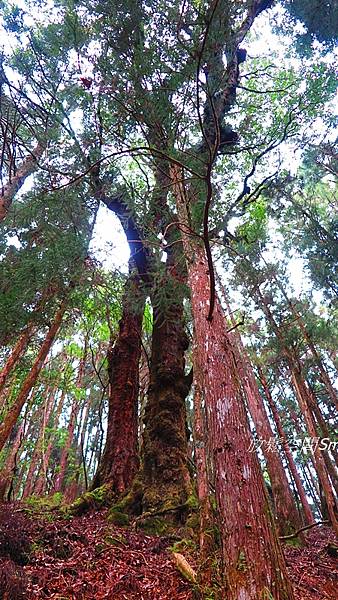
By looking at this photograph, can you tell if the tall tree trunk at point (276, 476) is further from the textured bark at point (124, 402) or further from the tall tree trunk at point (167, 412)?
the textured bark at point (124, 402)

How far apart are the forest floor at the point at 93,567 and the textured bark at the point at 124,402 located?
1.62m

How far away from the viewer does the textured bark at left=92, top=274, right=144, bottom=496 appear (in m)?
6.34

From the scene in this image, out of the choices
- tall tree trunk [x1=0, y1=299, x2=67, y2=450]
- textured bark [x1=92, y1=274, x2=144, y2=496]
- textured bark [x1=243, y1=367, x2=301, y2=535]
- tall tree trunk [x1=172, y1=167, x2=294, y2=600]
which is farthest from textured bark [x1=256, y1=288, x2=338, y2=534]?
tall tree trunk [x1=0, y1=299, x2=67, y2=450]

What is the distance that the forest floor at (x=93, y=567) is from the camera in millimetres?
2822

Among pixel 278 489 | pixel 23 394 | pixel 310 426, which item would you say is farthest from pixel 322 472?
pixel 23 394

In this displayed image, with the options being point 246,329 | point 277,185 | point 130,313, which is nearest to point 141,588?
point 130,313

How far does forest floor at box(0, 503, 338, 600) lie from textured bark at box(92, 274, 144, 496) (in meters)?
1.62

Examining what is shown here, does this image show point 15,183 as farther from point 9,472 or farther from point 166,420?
point 9,472

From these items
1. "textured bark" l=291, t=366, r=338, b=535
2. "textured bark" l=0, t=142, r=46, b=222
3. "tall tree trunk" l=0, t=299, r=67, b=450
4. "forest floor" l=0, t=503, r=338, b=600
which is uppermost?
"textured bark" l=0, t=142, r=46, b=222

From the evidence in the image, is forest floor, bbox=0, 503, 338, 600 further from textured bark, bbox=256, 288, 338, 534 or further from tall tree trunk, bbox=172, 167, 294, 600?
tall tree trunk, bbox=172, 167, 294, 600

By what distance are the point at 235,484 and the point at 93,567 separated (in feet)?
6.55

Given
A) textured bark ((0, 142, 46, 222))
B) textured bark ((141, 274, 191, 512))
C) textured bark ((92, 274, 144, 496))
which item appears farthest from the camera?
textured bark ((0, 142, 46, 222))

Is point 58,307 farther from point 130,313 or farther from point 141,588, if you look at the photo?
point 141,588

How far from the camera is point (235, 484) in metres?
2.36
